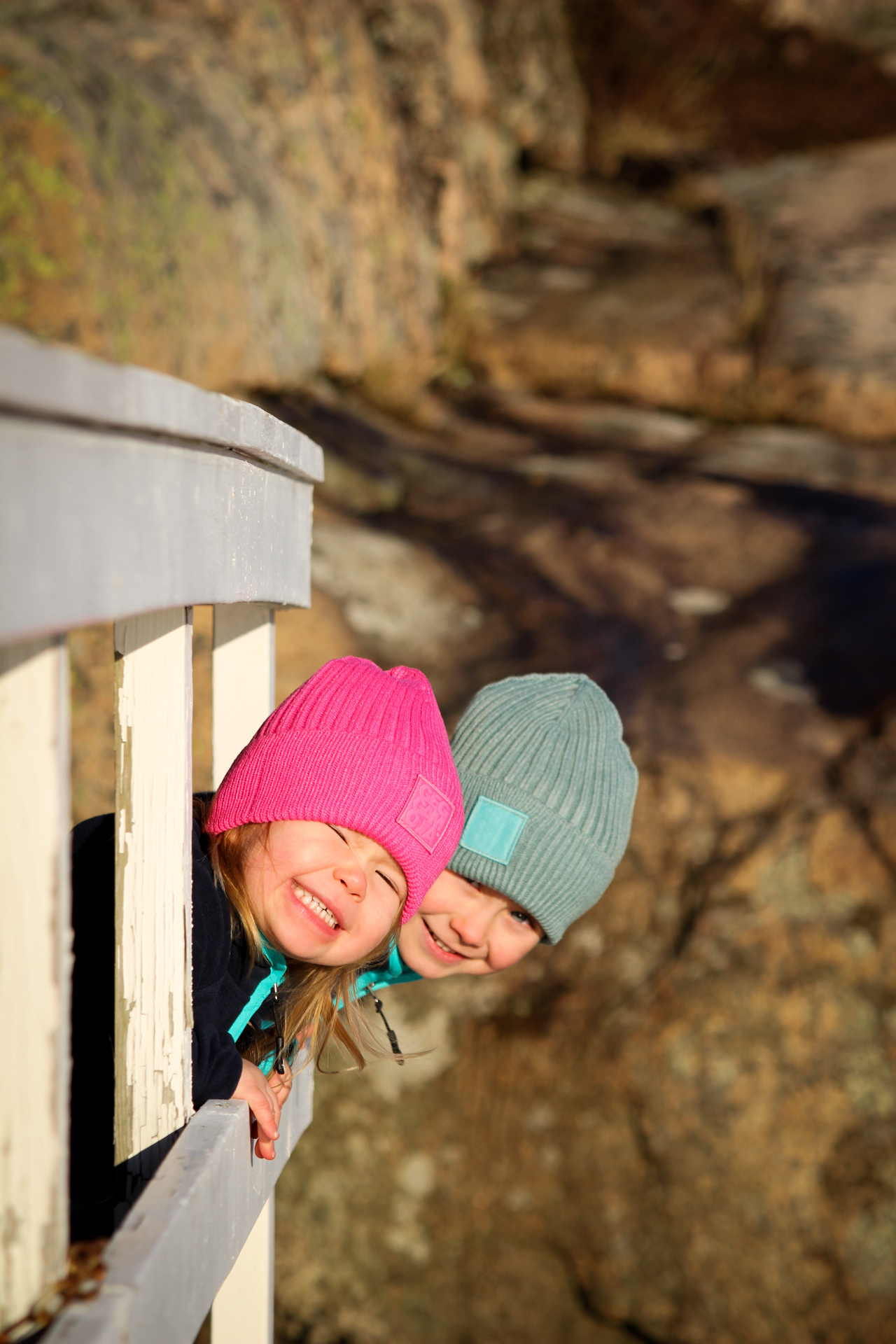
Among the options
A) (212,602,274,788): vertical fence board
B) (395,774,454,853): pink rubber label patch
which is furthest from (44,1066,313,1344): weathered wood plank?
(212,602,274,788): vertical fence board

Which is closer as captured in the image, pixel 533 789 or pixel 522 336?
pixel 533 789

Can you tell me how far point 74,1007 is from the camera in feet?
3.57

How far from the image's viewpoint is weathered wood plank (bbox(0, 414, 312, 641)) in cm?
48

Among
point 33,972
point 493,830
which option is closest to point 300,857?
point 493,830

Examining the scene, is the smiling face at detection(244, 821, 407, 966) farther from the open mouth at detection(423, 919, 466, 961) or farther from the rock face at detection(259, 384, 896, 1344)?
the rock face at detection(259, 384, 896, 1344)

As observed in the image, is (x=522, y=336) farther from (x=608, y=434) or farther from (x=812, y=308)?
(x=812, y=308)

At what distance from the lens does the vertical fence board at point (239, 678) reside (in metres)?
1.29

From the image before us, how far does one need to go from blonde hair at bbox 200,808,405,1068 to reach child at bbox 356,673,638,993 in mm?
72

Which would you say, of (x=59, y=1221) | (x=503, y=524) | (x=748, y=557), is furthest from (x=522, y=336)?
(x=59, y=1221)

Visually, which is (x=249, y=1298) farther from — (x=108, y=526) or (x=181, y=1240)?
(x=108, y=526)

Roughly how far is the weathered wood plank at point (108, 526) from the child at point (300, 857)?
417 mm

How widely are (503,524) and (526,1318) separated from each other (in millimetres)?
2251

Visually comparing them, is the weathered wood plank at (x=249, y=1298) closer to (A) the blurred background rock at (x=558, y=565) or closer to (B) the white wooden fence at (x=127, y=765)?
(B) the white wooden fence at (x=127, y=765)

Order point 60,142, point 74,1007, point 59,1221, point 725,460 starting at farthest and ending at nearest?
1. point 725,460
2. point 60,142
3. point 74,1007
4. point 59,1221
